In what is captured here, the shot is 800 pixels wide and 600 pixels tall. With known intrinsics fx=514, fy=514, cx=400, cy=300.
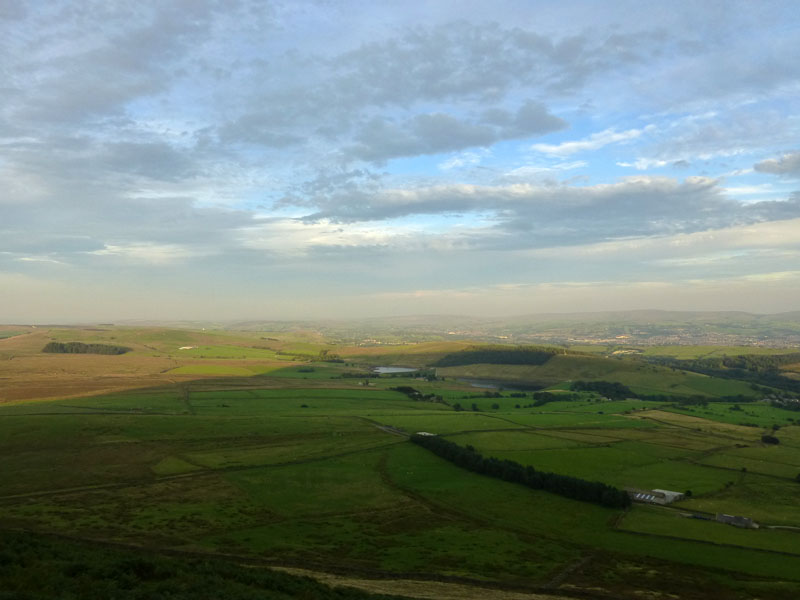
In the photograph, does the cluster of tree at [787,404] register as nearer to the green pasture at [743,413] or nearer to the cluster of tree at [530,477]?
the green pasture at [743,413]

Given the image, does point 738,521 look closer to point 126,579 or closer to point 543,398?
point 126,579

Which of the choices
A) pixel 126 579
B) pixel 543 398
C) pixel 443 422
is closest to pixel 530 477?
pixel 443 422

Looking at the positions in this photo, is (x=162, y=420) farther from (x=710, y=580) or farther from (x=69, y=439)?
(x=710, y=580)

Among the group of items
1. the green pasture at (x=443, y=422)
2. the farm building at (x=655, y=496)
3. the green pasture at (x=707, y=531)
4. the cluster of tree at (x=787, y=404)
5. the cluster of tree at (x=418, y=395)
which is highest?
the green pasture at (x=707, y=531)

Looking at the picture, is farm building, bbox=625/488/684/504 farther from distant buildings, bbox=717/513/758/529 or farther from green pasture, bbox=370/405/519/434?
green pasture, bbox=370/405/519/434

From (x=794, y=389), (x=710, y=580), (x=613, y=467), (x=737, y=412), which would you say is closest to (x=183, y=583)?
(x=710, y=580)

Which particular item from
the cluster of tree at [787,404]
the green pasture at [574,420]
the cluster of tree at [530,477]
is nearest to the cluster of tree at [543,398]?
the green pasture at [574,420]
